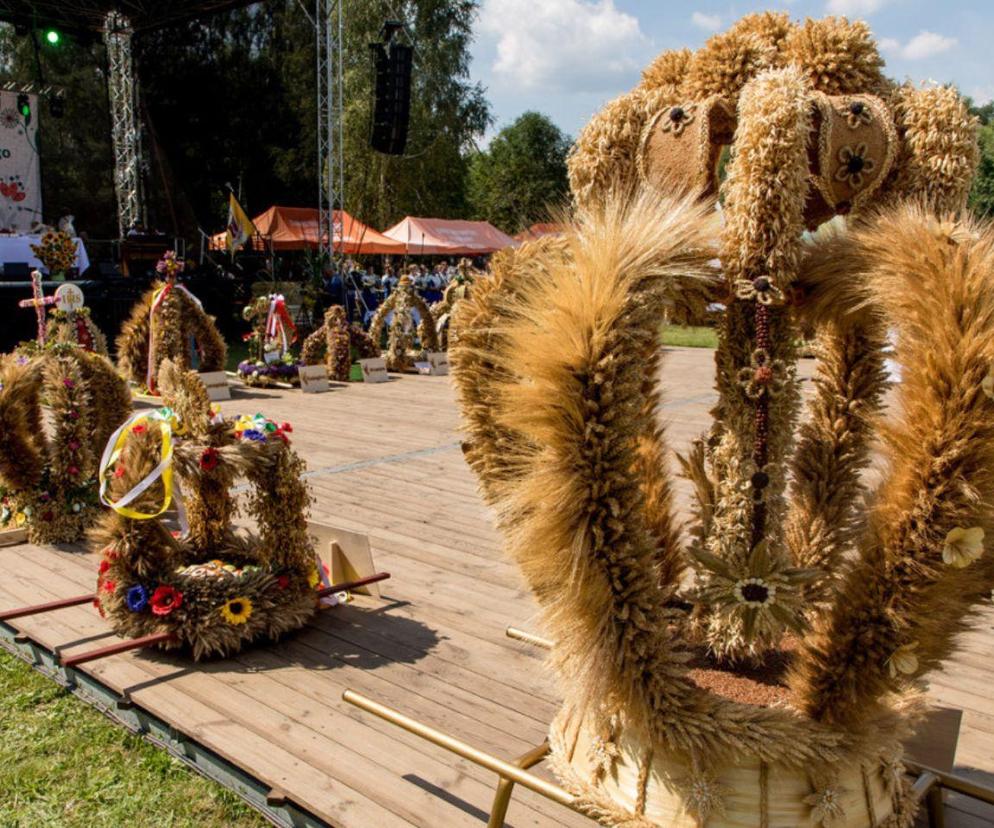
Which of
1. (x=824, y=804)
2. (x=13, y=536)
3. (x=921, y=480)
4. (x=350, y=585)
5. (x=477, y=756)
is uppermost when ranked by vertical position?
(x=921, y=480)

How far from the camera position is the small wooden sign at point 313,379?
12023 mm

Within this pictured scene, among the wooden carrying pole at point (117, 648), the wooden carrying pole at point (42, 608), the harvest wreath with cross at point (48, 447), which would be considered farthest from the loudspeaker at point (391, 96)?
the wooden carrying pole at point (117, 648)

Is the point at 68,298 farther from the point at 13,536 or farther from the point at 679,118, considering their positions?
the point at 679,118

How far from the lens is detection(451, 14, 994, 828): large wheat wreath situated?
2.01 meters

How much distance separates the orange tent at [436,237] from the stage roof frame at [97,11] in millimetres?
6522

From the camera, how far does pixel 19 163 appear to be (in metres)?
18.4

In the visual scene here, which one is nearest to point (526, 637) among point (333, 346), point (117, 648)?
point (117, 648)

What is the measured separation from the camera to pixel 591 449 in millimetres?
2037

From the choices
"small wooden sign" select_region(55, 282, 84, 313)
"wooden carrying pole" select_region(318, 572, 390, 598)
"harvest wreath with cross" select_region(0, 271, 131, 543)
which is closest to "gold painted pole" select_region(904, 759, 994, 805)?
"wooden carrying pole" select_region(318, 572, 390, 598)

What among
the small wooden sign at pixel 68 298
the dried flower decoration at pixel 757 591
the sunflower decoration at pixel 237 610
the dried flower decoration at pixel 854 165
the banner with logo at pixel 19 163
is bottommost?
the sunflower decoration at pixel 237 610

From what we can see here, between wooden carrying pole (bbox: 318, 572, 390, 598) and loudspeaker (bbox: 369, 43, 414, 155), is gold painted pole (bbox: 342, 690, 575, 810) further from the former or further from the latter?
loudspeaker (bbox: 369, 43, 414, 155)

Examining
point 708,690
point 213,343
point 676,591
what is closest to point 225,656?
point 676,591

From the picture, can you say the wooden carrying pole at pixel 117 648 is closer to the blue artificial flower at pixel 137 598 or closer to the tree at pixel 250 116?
the blue artificial flower at pixel 137 598

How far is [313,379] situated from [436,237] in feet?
34.9
